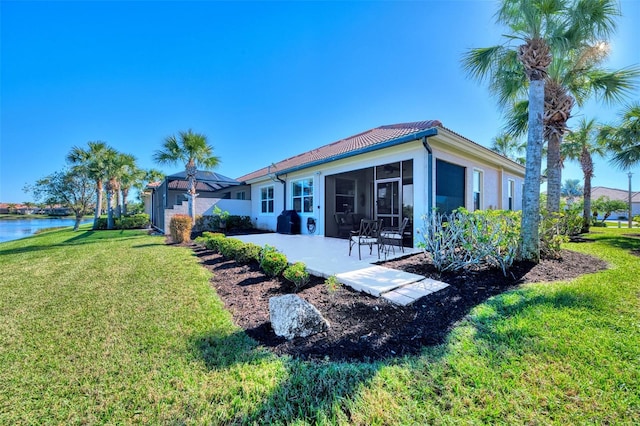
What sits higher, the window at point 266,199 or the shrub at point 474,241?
the window at point 266,199

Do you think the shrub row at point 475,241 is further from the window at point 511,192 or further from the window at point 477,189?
the window at point 511,192

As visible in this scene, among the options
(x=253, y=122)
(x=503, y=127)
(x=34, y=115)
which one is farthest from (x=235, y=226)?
(x=34, y=115)

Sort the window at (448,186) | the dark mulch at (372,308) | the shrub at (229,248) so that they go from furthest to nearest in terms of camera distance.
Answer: the window at (448,186), the shrub at (229,248), the dark mulch at (372,308)

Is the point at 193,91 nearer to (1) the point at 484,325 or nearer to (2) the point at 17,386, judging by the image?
(2) the point at 17,386

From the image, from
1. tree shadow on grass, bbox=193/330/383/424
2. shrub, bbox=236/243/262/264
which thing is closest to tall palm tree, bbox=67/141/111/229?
shrub, bbox=236/243/262/264

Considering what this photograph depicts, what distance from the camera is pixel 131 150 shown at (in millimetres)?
22453

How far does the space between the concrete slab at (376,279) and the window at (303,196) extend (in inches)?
271

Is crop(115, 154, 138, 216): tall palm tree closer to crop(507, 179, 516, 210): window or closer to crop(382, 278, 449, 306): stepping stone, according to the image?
crop(382, 278, 449, 306): stepping stone

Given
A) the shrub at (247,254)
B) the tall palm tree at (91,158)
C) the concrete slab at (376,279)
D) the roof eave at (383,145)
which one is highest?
the tall palm tree at (91,158)

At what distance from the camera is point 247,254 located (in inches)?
246

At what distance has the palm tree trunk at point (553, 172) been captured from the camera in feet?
27.0

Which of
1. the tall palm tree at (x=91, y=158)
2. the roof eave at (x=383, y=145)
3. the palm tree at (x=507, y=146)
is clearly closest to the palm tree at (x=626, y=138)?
the palm tree at (x=507, y=146)

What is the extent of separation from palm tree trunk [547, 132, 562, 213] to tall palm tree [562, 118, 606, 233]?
9.19m

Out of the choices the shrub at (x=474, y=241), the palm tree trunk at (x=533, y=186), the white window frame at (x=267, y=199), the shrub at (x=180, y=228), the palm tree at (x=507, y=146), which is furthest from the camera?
the palm tree at (x=507, y=146)
